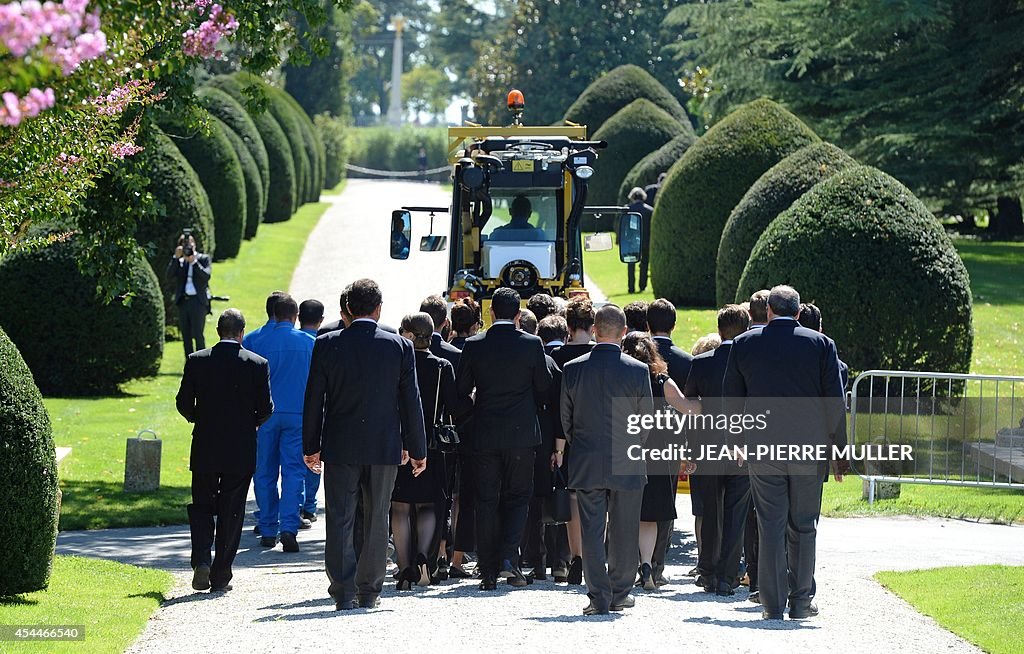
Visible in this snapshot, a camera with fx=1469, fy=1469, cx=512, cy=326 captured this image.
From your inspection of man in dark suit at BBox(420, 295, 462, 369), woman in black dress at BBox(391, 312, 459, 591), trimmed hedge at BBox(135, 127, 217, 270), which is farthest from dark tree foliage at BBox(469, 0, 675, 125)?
woman in black dress at BBox(391, 312, 459, 591)

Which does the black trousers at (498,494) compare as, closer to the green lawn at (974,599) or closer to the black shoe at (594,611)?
the black shoe at (594,611)

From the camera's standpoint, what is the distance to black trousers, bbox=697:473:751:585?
29.9ft

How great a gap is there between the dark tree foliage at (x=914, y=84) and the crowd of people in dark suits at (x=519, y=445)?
20429 millimetres

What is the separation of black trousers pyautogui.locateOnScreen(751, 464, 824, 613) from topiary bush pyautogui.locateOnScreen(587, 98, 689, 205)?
99.2ft

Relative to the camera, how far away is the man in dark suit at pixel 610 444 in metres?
8.36

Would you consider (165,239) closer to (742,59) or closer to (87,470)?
(87,470)

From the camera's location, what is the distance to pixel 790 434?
8.24 metres

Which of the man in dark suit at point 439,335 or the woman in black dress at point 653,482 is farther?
the man in dark suit at point 439,335

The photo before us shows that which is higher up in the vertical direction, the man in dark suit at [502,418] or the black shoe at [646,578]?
the man in dark suit at [502,418]

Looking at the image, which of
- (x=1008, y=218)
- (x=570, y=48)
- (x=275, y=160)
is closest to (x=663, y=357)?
(x=1008, y=218)

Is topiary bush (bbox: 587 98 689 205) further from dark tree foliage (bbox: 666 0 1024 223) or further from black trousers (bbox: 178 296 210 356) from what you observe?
black trousers (bbox: 178 296 210 356)

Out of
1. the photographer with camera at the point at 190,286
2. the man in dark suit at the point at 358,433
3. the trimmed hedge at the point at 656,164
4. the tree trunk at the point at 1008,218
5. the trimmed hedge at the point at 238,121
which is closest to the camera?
the man in dark suit at the point at 358,433

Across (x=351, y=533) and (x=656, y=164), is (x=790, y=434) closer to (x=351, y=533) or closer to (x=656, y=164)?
(x=351, y=533)

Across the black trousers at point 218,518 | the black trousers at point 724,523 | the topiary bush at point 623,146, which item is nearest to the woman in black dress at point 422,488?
the black trousers at point 218,518
